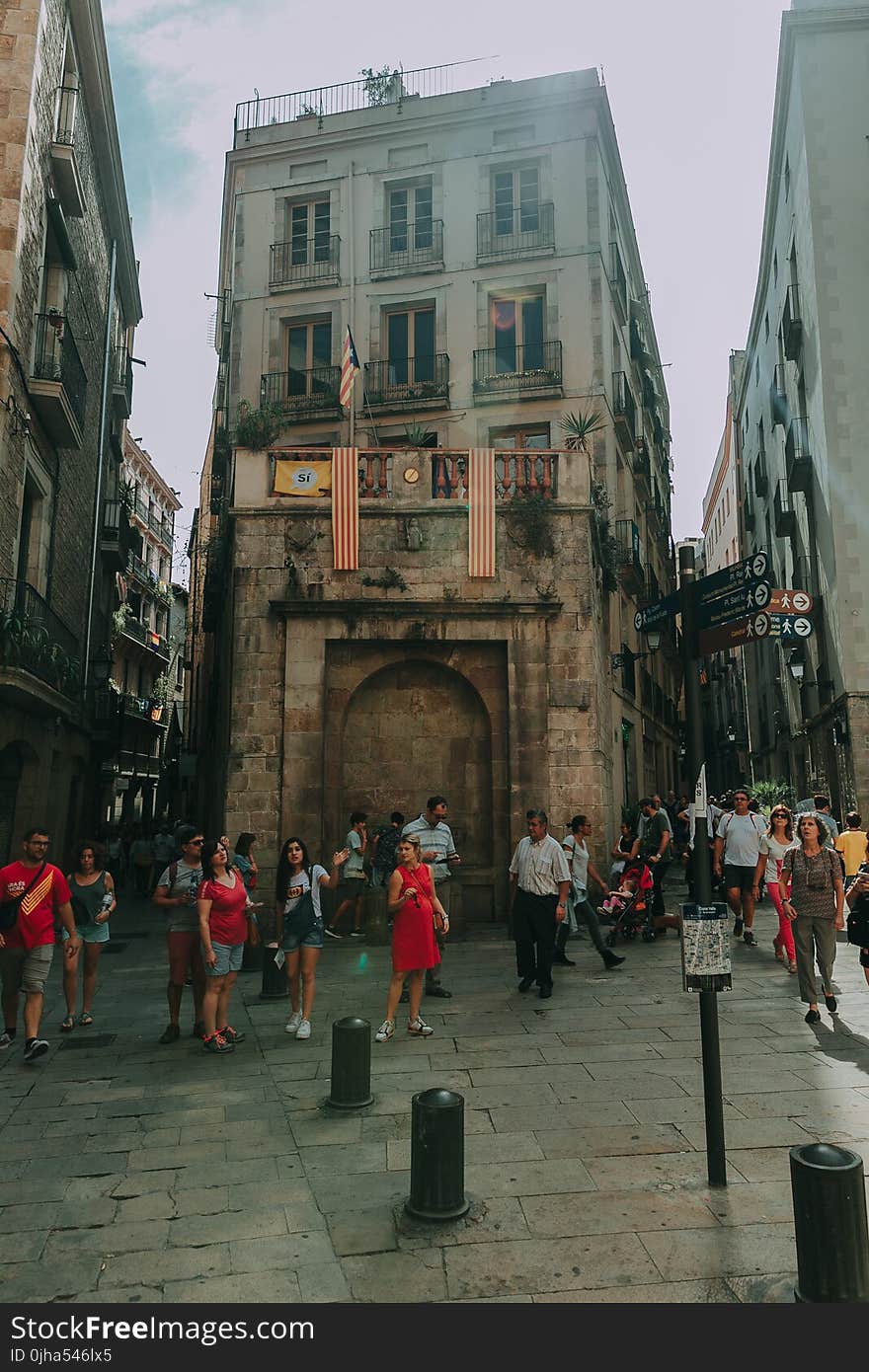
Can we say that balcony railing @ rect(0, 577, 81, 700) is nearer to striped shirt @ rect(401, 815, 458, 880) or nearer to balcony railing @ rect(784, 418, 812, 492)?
striped shirt @ rect(401, 815, 458, 880)

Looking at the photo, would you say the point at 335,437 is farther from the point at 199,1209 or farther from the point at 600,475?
the point at 199,1209

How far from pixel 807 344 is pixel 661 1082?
22117mm

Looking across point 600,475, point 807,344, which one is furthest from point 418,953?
point 807,344

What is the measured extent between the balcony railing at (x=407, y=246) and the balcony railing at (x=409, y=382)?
2575mm

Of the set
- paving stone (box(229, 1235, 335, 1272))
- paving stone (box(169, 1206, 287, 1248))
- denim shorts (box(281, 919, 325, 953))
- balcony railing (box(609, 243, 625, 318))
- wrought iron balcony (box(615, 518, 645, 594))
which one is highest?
balcony railing (box(609, 243, 625, 318))

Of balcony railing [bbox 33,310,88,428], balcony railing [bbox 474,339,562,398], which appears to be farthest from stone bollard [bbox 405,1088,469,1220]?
balcony railing [bbox 474,339,562,398]

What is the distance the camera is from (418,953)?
7.43 metres

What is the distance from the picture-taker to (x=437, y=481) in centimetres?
1416

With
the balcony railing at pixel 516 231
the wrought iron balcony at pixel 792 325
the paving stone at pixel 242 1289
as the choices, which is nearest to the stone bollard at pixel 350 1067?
the paving stone at pixel 242 1289

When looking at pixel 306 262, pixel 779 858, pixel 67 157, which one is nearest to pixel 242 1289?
pixel 779 858

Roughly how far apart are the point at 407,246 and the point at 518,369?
512cm

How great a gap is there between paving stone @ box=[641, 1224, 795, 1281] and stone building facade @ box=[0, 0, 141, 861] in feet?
38.5

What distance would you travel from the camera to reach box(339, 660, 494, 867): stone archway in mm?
13805

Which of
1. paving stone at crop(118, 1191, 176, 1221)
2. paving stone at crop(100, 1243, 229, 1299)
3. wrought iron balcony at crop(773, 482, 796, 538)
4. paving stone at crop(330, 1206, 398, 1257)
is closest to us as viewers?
paving stone at crop(100, 1243, 229, 1299)
